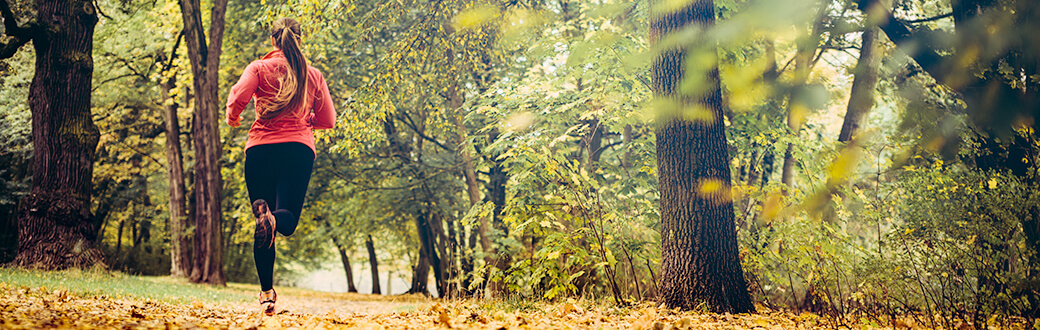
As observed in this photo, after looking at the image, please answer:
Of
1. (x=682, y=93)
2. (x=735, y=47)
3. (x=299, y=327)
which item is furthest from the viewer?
(x=735, y=47)

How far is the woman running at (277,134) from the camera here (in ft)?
11.9

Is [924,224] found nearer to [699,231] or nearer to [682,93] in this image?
[699,231]

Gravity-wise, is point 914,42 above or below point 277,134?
above

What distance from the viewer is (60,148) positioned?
8625 millimetres

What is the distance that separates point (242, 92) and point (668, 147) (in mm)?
3144

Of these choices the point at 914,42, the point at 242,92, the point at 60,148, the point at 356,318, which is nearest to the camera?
the point at 242,92

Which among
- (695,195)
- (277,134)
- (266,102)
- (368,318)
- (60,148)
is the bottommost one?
(368,318)

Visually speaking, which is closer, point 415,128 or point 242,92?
point 242,92

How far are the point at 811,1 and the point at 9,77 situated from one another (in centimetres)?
1696

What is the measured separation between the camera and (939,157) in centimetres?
520

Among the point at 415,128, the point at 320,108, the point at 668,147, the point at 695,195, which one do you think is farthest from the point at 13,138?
the point at 695,195

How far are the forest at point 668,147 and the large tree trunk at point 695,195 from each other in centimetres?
2

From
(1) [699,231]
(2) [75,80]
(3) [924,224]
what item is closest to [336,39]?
(2) [75,80]

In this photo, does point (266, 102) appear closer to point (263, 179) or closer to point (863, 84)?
point (263, 179)
